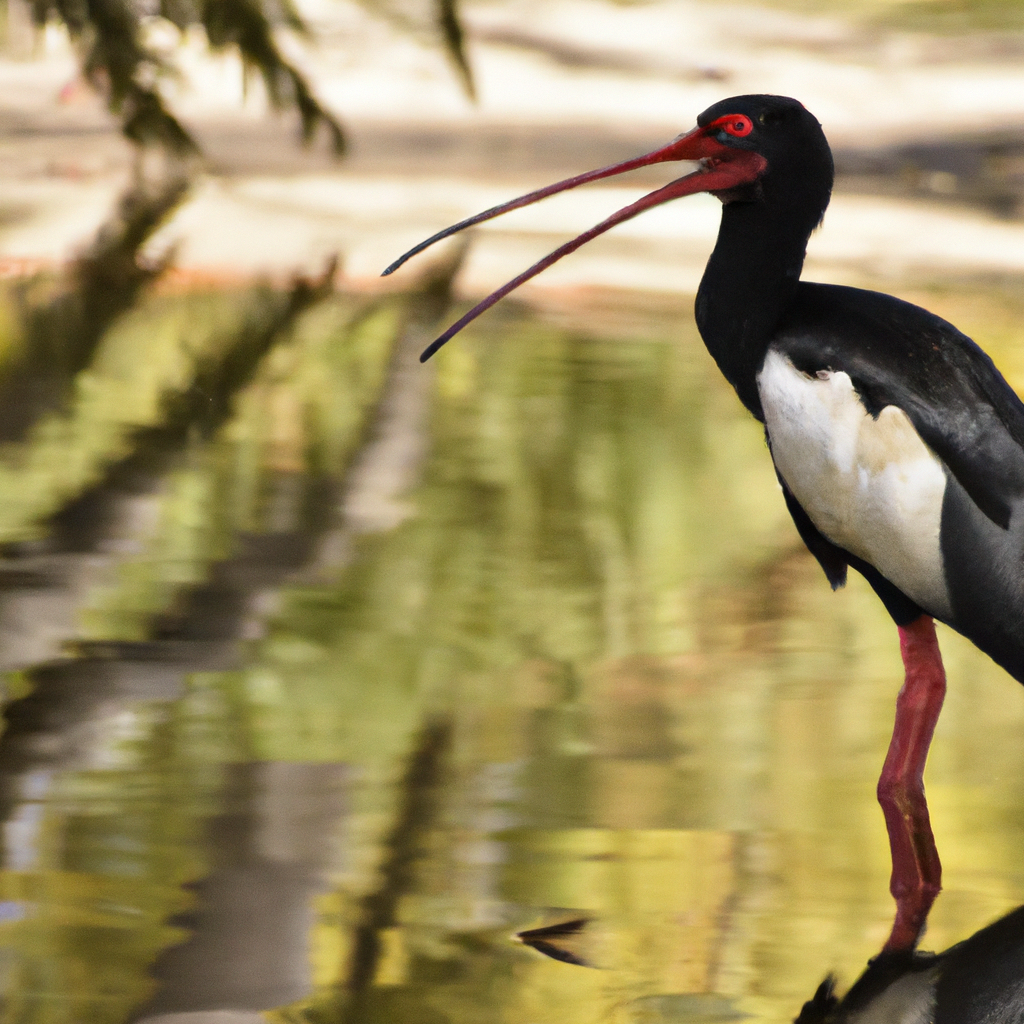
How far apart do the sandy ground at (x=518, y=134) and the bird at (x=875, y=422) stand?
6370 mm

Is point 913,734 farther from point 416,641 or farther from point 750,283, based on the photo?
point 416,641

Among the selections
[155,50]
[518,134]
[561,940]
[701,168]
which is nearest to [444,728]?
[561,940]

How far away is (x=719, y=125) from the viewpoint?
365cm

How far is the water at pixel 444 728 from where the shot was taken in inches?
119

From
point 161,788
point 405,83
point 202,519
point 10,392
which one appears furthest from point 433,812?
point 405,83

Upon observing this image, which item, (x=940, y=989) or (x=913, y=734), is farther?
(x=913, y=734)

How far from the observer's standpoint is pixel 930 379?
3420mm

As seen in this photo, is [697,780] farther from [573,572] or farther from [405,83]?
[405,83]

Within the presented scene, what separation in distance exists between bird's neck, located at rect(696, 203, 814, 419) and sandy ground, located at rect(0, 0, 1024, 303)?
20.9 feet

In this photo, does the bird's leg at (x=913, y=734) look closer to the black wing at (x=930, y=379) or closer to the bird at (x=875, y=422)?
the bird at (x=875, y=422)

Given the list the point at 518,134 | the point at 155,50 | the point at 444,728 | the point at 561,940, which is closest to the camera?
the point at 561,940

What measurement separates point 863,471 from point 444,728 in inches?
49.9

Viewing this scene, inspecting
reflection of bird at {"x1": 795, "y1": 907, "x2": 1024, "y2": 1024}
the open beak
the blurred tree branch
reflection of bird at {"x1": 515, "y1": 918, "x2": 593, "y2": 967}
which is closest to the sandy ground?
the blurred tree branch

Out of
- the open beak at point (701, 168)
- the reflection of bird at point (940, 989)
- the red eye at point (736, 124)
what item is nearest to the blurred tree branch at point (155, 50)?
the open beak at point (701, 168)
